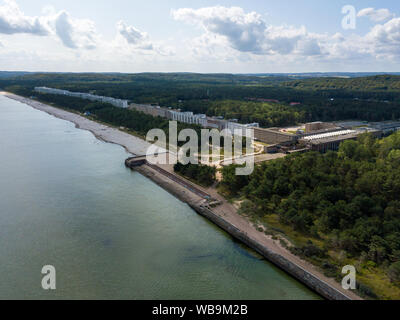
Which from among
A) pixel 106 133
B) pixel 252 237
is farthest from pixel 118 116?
pixel 252 237

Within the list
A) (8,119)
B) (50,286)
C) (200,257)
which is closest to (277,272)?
(200,257)

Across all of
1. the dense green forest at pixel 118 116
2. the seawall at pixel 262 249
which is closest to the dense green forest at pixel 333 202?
the seawall at pixel 262 249

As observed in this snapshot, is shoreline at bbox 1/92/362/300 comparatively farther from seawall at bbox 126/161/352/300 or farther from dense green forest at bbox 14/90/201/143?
dense green forest at bbox 14/90/201/143

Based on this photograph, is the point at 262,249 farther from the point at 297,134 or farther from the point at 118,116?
the point at 118,116

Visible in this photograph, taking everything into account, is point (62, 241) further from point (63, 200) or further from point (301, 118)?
point (301, 118)

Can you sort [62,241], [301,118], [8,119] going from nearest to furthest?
[62,241] < [301,118] < [8,119]

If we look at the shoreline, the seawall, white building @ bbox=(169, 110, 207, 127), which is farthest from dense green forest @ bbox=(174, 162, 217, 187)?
white building @ bbox=(169, 110, 207, 127)
